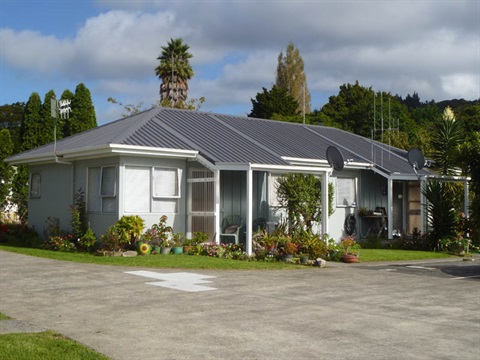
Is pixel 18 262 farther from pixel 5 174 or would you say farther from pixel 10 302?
pixel 5 174

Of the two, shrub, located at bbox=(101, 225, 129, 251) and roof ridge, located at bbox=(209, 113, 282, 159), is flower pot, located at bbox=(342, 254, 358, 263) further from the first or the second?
shrub, located at bbox=(101, 225, 129, 251)

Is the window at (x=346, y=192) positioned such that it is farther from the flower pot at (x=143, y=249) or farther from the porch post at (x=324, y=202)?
the flower pot at (x=143, y=249)

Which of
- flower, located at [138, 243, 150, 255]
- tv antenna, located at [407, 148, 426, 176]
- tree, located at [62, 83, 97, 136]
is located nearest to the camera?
flower, located at [138, 243, 150, 255]

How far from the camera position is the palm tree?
4891 cm

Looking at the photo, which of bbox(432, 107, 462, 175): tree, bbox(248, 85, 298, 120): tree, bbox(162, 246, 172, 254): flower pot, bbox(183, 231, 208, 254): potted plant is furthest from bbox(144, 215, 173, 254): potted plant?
bbox(248, 85, 298, 120): tree

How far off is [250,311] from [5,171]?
23.6m

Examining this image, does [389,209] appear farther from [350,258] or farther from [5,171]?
[5,171]

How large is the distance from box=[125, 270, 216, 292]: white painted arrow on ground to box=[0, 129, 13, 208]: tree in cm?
1739

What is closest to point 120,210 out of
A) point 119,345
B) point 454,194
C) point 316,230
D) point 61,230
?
point 61,230

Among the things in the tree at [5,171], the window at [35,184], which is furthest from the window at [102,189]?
the tree at [5,171]

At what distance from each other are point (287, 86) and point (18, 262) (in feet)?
225

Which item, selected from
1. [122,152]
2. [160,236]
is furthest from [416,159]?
[122,152]

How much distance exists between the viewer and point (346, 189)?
2341 cm

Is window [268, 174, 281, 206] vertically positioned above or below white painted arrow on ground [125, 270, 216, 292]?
above
